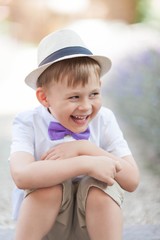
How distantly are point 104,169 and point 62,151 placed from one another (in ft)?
0.62

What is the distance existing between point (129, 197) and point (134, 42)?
203 centimetres

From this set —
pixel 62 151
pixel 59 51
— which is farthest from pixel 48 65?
pixel 62 151

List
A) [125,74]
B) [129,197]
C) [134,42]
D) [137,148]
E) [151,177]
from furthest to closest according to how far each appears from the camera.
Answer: [134,42] → [125,74] → [137,148] → [151,177] → [129,197]

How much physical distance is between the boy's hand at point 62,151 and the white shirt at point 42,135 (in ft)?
0.19

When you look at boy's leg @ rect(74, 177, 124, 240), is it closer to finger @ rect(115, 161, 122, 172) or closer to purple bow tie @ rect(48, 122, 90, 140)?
finger @ rect(115, 161, 122, 172)

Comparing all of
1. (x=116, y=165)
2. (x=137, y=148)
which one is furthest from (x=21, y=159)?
(x=137, y=148)

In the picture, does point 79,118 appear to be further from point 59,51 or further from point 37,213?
point 37,213

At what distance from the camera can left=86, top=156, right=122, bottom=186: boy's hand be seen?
6.48ft

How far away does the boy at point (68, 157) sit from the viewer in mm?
1977

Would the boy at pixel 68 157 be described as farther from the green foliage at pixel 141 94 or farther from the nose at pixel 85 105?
the green foliage at pixel 141 94

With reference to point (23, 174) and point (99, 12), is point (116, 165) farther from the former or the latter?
point (99, 12)

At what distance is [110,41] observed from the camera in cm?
536

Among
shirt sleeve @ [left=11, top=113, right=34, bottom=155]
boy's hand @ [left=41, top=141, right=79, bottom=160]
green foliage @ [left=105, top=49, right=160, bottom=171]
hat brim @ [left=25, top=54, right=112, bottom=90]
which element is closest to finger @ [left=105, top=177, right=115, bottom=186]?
boy's hand @ [left=41, top=141, right=79, bottom=160]

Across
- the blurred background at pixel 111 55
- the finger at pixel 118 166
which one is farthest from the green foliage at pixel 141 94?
the finger at pixel 118 166
